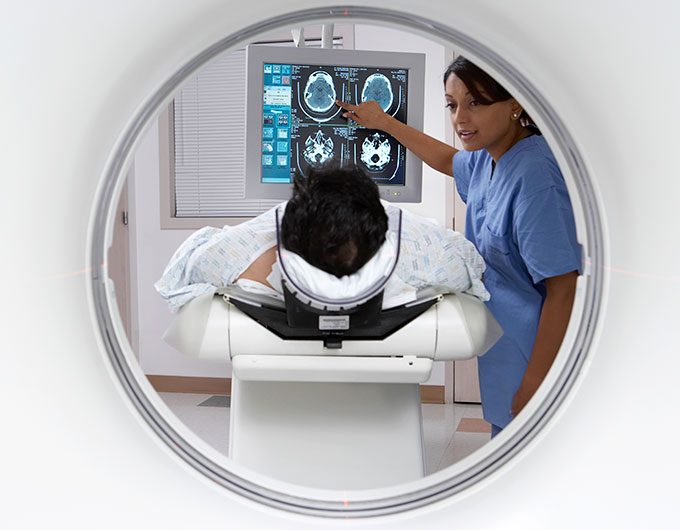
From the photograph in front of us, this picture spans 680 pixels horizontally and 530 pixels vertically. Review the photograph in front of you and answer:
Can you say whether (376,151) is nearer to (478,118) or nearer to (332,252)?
(478,118)

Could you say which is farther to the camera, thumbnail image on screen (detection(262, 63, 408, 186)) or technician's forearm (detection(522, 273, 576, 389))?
thumbnail image on screen (detection(262, 63, 408, 186))

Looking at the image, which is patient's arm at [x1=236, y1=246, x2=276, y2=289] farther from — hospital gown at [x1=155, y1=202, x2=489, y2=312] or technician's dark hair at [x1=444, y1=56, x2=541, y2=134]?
technician's dark hair at [x1=444, y1=56, x2=541, y2=134]

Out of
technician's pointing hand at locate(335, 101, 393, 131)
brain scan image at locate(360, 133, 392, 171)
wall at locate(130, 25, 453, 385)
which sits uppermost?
technician's pointing hand at locate(335, 101, 393, 131)

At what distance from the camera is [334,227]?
3.61 feet

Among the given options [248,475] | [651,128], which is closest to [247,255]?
[248,475]

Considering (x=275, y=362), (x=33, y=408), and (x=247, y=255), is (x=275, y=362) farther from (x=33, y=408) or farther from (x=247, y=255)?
(x=33, y=408)

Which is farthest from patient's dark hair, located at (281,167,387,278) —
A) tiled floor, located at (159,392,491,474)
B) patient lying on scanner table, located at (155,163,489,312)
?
Answer: tiled floor, located at (159,392,491,474)

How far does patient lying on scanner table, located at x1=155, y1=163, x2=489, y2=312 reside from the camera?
1103 mm

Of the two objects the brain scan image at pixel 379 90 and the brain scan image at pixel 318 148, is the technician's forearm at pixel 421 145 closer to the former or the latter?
the brain scan image at pixel 379 90

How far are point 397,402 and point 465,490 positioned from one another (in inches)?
18.7

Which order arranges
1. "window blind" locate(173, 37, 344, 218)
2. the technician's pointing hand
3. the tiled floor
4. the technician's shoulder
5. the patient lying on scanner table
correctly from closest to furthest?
1. the patient lying on scanner table
2. the technician's shoulder
3. the technician's pointing hand
4. the tiled floor
5. "window blind" locate(173, 37, 344, 218)

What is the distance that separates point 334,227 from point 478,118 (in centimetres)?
44

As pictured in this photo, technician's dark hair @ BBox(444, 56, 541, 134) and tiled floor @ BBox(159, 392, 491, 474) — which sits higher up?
technician's dark hair @ BBox(444, 56, 541, 134)

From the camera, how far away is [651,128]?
0.69m
